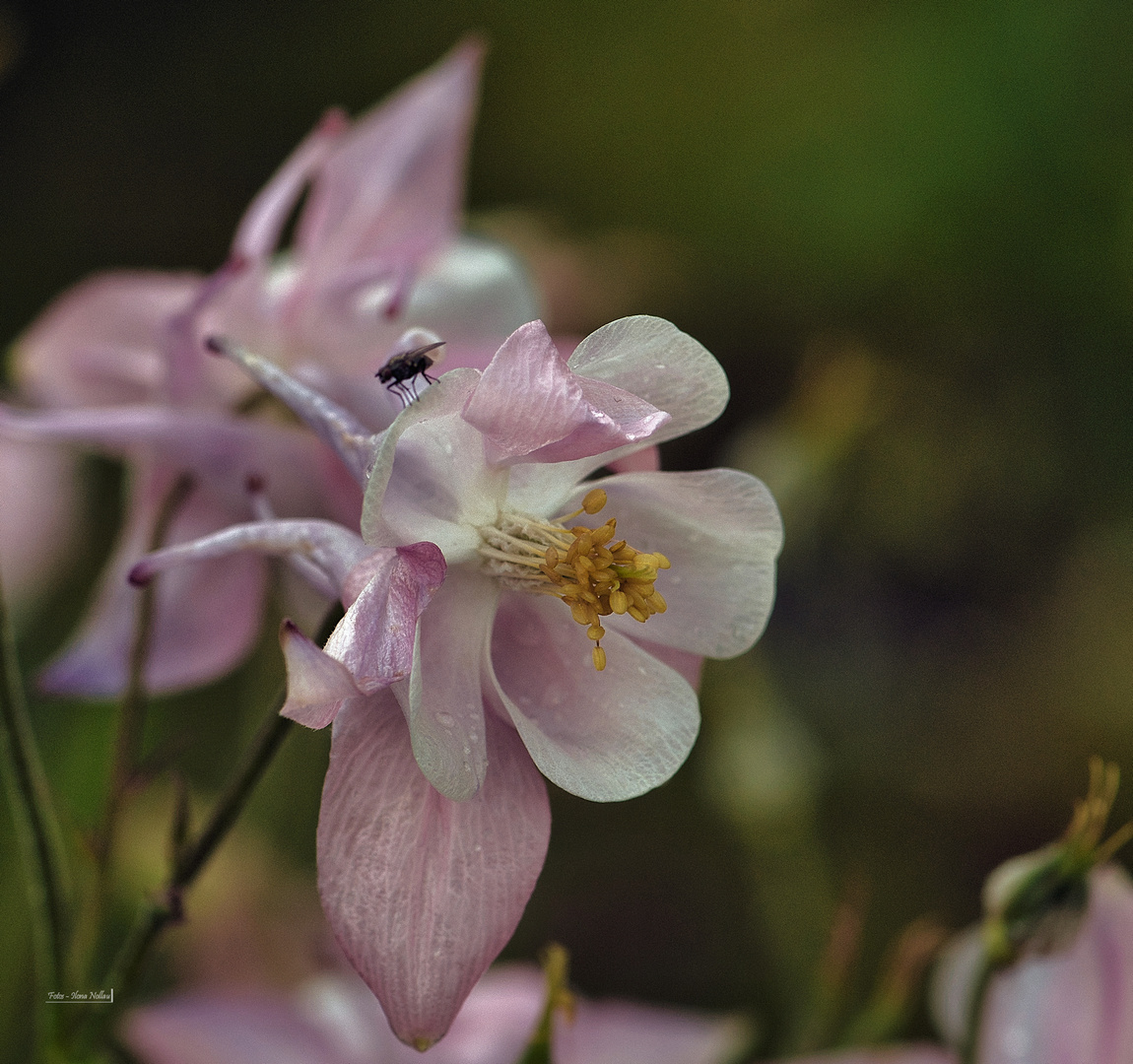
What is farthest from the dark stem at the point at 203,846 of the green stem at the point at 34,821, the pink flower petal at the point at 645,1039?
the pink flower petal at the point at 645,1039

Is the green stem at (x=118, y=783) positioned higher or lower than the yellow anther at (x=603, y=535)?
lower

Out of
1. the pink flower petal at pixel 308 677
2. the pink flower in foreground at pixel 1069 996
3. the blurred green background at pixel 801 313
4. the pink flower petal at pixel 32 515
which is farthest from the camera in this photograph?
the blurred green background at pixel 801 313

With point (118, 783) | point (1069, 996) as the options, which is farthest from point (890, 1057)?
point (118, 783)

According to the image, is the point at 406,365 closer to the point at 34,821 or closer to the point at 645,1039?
the point at 34,821

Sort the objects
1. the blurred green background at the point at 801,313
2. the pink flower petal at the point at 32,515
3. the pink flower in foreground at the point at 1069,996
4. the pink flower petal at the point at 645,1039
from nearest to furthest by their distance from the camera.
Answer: the pink flower in foreground at the point at 1069,996 → the pink flower petal at the point at 645,1039 → the pink flower petal at the point at 32,515 → the blurred green background at the point at 801,313

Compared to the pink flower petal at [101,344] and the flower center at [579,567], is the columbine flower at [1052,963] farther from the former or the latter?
the pink flower petal at [101,344]

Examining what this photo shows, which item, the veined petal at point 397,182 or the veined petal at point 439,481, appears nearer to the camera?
the veined petal at point 439,481

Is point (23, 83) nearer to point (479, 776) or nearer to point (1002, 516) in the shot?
point (1002, 516)

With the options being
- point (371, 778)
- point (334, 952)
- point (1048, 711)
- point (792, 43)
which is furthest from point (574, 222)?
point (371, 778)
